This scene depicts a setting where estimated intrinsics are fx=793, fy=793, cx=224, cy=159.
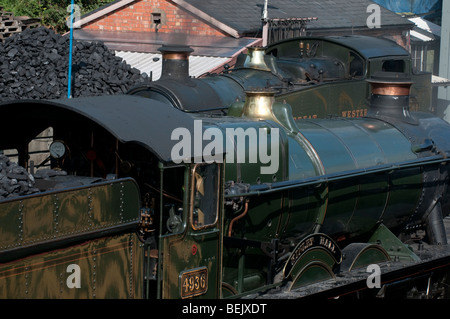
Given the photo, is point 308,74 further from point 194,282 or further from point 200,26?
point 194,282

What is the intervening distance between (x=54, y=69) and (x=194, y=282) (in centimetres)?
1358

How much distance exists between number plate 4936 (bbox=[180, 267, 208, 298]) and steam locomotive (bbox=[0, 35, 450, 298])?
0.01 meters

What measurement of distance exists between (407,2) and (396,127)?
26702mm

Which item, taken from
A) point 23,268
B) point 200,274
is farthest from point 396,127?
point 23,268

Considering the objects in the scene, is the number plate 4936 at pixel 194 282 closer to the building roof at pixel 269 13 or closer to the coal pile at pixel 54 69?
the coal pile at pixel 54 69

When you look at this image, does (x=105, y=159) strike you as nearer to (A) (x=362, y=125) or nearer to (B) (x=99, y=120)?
(B) (x=99, y=120)

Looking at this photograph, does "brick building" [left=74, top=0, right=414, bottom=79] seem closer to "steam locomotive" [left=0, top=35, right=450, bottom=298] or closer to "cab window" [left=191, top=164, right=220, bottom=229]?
"steam locomotive" [left=0, top=35, right=450, bottom=298]

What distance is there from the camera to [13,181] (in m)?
6.02

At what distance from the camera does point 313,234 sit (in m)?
8.53

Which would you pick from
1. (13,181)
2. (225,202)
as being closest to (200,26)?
(225,202)

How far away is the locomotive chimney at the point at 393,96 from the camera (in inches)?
420

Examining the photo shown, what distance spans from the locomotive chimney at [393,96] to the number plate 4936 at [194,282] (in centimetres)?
447

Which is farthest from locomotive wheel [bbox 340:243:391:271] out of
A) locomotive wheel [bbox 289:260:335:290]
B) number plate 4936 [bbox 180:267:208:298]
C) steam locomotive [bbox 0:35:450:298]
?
number plate 4936 [bbox 180:267:208:298]

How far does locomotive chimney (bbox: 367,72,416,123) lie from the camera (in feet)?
35.0
